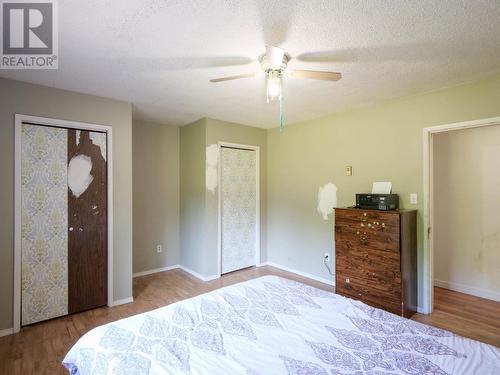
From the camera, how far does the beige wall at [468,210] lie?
10.6 ft

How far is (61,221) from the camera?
109 inches

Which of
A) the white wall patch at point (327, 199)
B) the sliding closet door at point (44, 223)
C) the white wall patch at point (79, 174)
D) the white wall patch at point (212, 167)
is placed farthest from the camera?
the white wall patch at point (212, 167)

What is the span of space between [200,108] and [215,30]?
1718 mm

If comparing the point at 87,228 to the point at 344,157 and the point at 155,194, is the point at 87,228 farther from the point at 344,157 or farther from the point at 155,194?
the point at 344,157

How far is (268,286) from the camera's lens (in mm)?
2104

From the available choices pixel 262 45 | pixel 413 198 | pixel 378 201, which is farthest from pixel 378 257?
pixel 262 45

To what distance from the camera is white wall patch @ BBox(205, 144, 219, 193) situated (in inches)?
153

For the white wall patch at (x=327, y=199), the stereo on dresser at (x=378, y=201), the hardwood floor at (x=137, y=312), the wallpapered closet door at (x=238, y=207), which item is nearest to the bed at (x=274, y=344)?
the hardwood floor at (x=137, y=312)

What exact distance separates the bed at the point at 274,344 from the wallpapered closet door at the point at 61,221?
1.66 metres

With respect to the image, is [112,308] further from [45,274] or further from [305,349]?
[305,349]

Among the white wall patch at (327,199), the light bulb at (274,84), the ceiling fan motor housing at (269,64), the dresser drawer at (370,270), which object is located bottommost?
the dresser drawer at (370,270)

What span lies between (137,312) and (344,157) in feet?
10.4

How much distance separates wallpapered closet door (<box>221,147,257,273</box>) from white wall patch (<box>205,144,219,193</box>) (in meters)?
0.17

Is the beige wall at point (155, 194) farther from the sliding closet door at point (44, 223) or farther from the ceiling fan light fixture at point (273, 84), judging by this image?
the ceiling fan light fixture at point (273, 84)
